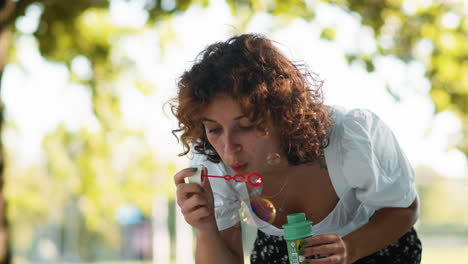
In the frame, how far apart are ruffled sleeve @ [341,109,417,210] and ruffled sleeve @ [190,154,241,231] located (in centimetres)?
36

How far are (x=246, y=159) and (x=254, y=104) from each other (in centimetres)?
15

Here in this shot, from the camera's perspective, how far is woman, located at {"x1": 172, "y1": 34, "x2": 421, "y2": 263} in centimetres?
175

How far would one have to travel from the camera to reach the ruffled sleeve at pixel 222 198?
2014 mm

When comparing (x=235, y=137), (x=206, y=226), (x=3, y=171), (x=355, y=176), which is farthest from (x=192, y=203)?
(x=3, y=171)

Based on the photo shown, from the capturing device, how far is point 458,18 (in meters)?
5.01

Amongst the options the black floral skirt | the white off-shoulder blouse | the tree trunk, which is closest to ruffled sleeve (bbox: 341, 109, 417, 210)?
the white off-shoulder blouse

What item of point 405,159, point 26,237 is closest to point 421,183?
point 26,237

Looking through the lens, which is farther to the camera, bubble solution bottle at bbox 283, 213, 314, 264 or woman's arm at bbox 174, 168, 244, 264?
woman's arm at bbox 174, 168, 244, 264

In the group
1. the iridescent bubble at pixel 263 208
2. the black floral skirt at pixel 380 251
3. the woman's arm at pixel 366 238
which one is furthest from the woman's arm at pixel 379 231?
the iridescent bubble at pixel 263 208

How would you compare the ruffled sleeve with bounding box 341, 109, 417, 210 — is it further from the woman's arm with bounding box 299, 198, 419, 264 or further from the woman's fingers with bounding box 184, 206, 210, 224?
the woman's fingers with bounding box 184, 206, 210, 224

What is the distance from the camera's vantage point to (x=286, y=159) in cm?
190

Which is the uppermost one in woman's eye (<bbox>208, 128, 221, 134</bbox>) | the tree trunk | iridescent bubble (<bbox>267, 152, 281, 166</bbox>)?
the tree trunk

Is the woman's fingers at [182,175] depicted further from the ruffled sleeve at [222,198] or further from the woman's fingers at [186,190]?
the ruffled sleeve at [222,198]

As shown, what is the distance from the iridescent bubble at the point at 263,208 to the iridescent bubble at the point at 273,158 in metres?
0.15
